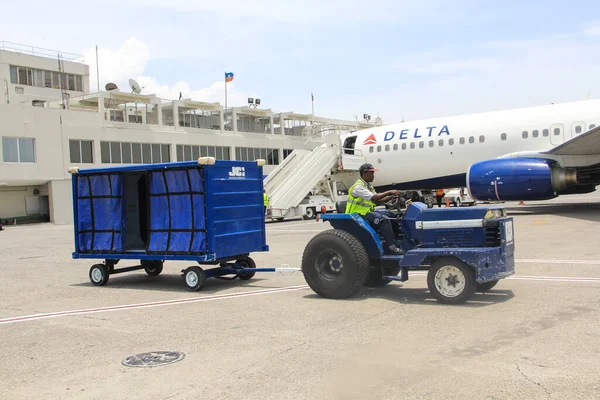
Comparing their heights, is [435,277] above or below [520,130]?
below

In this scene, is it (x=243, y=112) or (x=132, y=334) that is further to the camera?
(x=243, y=112)

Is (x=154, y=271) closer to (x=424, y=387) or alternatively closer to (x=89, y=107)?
(x=424, y=387)

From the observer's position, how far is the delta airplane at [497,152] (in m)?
20.1

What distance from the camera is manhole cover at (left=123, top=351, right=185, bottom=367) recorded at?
571 cm

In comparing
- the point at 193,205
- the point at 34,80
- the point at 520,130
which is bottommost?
the point at 193,205

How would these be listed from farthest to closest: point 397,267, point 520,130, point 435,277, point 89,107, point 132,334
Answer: point 89,107 → point 520,130 → point 397,267 → point 435,277 → point 132,334

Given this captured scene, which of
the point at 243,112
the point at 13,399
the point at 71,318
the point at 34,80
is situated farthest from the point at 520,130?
the point at 34,80

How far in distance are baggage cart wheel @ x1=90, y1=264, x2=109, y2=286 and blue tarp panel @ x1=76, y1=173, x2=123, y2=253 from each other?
0.33 meters

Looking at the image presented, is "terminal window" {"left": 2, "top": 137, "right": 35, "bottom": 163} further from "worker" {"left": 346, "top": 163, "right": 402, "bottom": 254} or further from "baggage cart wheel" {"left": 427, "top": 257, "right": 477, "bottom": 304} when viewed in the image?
"baggage cart wheel" {"left": 427, "top": 257, "right": 477, "bottom": 304}

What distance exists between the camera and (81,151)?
40.1 m

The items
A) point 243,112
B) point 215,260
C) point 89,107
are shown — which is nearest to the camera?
point 215,260

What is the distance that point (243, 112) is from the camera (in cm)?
5266

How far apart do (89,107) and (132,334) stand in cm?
4336

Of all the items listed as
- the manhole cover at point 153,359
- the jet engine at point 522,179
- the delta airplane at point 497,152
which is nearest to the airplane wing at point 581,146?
the delta airplane at point 497,152
